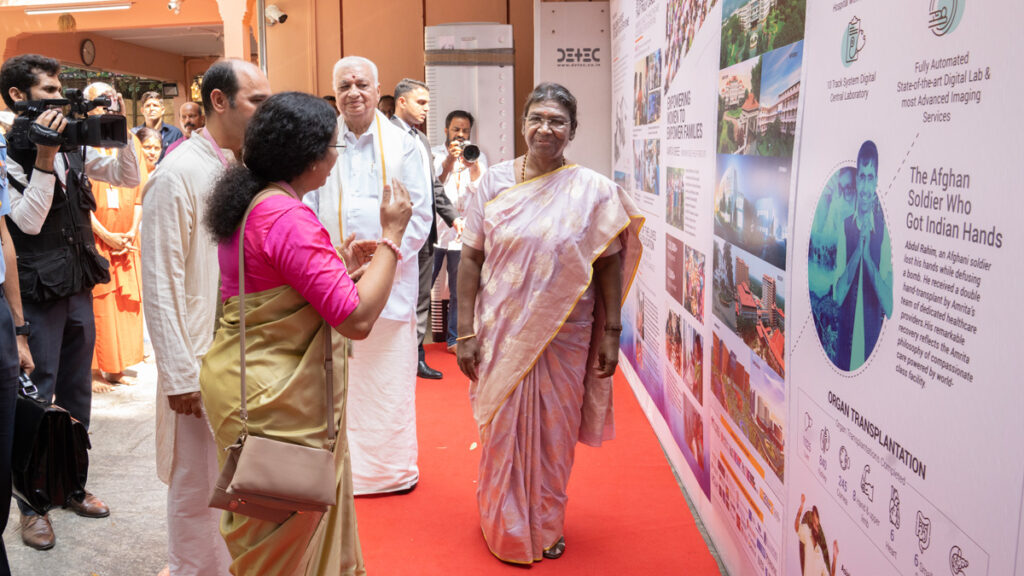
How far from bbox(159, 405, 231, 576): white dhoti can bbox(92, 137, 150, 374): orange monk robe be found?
3.27 metres

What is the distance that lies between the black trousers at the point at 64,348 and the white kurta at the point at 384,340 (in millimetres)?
1150

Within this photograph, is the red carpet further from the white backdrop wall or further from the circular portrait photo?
the white backdrop wall

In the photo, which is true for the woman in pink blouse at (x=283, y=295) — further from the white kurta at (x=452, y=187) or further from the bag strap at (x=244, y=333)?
the white kurta at (x=452, y=187)

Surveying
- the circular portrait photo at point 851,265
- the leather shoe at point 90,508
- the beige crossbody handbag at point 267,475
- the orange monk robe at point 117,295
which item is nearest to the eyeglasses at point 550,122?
the circular portrait photo at point 851,265

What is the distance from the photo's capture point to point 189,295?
7.61 ft

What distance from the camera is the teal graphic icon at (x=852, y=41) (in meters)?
1.75

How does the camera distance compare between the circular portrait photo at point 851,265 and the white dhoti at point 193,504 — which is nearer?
the circular portrait photo at point 851,265

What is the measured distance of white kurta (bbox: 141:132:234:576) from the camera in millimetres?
2205

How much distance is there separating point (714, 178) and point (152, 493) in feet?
8.70

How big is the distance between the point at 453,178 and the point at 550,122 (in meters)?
3.24

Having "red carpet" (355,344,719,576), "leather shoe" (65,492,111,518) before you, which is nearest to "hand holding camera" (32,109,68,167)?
"leather shoe" (65,492,111,518)

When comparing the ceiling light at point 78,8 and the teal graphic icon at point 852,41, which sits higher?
the ceiling light at point 78,8

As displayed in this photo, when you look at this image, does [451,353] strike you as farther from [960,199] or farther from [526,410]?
[960,199]

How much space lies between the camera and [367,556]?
3.08m
